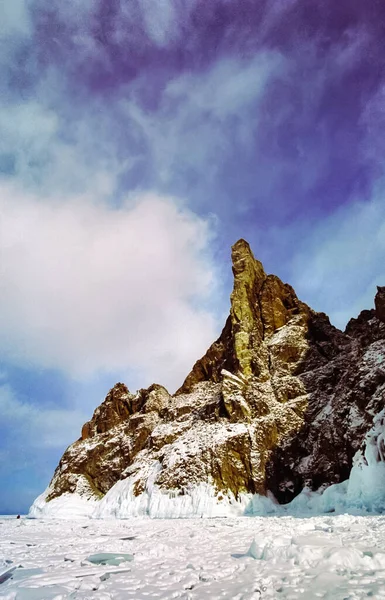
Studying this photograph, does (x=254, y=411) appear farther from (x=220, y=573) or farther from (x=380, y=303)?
(x=220, y=573)

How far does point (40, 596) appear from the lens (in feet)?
28.6

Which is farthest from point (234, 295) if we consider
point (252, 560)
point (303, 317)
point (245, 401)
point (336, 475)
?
point (252, 560)

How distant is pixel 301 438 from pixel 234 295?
33.4m

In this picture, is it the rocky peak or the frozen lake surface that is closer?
the frozen lake surface

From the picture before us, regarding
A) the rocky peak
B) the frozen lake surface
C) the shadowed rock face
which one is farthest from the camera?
the rocky peak

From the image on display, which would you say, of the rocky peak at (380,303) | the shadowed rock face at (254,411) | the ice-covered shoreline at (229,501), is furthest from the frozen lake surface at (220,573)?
the rocky peak at (380,303)

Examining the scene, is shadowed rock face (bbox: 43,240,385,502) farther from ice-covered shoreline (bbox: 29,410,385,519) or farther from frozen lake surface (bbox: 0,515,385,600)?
frozen lake surface (bbox: 0,515,385,600)

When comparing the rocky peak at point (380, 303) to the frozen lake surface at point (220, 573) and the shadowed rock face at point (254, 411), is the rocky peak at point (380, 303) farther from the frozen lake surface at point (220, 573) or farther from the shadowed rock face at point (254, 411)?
the frozen lake surface at point (220, 573)

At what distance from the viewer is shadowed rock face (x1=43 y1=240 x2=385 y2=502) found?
155ft

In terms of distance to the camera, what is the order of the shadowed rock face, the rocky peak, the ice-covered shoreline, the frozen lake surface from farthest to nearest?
the rocky peak < the shadowed rock face < the ice-covered shoreline < the frozen lake surface

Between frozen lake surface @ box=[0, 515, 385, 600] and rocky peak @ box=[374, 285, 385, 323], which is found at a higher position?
rocky peak @ box=[374, 285, 385, 323]

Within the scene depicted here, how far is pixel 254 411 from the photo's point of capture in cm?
5791

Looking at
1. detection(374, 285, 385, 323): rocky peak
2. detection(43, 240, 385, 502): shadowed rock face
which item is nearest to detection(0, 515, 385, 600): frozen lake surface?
detection(43, 240, 385, 502): shadowed rock face

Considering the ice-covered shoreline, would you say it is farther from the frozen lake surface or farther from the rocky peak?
the frozen lake surface
